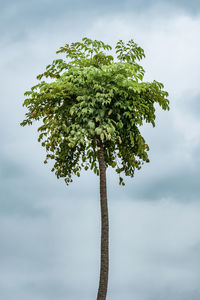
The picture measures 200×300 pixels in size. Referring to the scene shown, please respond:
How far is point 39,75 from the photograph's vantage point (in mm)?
17453

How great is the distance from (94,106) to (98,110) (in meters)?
0.22

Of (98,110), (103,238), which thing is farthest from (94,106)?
(103,238)

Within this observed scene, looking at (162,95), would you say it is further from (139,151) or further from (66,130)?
(66,130)

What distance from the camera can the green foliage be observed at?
1588cm

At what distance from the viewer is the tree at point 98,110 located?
15.8 metres

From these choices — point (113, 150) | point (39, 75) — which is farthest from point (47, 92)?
point (113, 150)

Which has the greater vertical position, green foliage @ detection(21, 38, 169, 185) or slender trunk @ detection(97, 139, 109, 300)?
green foliage @ detection(21, 38, 169, 185)

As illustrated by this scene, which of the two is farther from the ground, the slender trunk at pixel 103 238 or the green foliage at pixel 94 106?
the green foliage at pixel 94 106

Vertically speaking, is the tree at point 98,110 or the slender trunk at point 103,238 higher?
the tree at point 98,110

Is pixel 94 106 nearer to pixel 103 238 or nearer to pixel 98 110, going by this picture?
pixel 98 110

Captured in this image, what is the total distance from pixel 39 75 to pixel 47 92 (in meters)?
1.07

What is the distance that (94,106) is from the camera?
16.2 metres

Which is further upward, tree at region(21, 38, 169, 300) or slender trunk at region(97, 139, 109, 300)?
tree at region(21, 38, 169, 300)

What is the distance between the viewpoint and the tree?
1580cm
